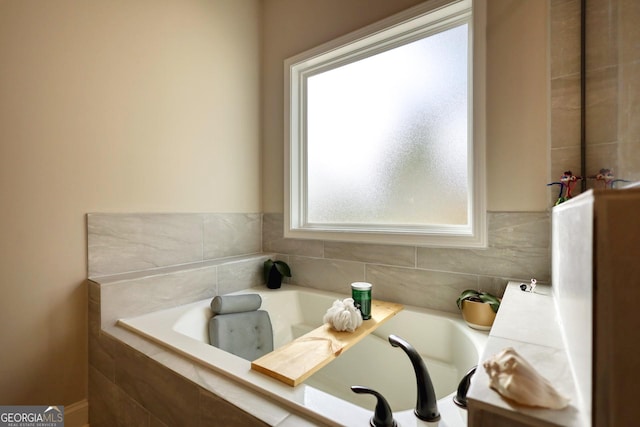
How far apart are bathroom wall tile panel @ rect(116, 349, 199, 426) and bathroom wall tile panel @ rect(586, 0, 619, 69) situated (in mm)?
1657

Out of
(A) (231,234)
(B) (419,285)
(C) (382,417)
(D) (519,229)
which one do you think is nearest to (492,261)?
(D) (519,229)

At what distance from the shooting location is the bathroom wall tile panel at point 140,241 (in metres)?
1.40

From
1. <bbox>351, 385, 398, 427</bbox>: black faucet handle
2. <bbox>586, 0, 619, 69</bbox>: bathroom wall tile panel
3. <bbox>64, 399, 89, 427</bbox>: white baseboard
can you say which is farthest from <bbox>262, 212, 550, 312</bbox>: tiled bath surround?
<bbox>64, 399, 89, 427</bbox>: white baseboard

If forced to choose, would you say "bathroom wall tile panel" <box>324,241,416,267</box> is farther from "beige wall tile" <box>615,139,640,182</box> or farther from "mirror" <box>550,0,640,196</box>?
"beige wall tile" <box>615,139,640,182</box>

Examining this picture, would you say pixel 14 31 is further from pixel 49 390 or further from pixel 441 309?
pixel 441 309

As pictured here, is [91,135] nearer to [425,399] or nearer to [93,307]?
A: [93,307]

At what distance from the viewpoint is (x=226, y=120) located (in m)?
1.97

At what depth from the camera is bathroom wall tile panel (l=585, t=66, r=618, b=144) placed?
3.03 ft

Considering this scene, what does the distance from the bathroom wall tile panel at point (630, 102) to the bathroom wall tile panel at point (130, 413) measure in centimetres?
166

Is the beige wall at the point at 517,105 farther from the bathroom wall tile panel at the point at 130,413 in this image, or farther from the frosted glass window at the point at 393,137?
the bathroom wall tile panel at the point at 130,413

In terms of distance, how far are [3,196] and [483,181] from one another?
80.4 inches

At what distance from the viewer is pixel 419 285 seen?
1.54 m

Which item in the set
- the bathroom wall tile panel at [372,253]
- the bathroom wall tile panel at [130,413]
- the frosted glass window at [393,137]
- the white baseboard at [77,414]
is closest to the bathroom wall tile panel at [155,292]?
the bathroom wall tile panel at [130,413]

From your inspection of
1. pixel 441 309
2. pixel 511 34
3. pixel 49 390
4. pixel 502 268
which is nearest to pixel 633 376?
pixel 502 268
